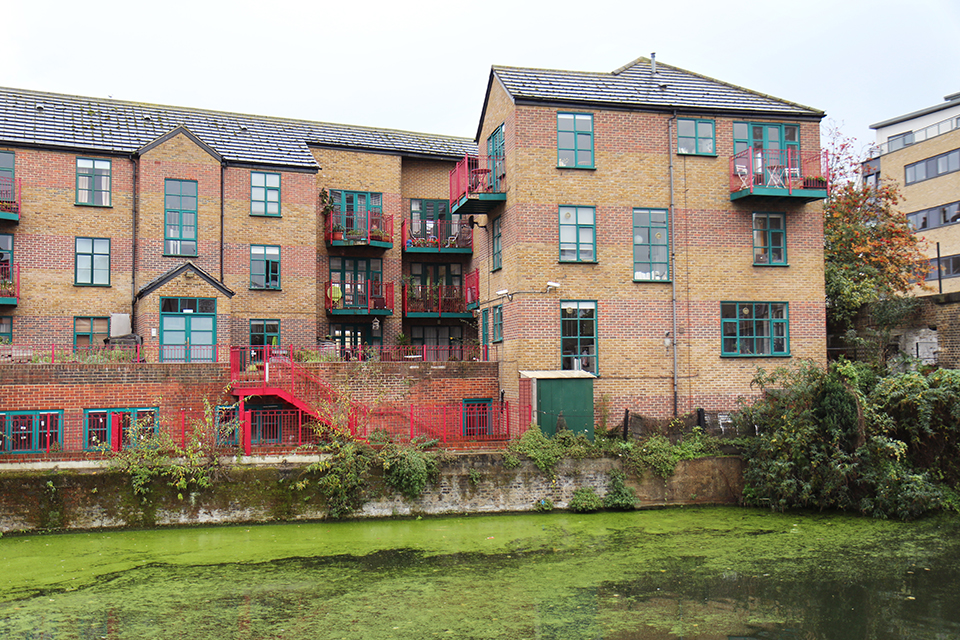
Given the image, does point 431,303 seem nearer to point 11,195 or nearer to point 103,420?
point 103,420

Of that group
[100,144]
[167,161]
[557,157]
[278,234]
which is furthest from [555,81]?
[100,144]

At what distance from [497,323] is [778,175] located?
8.71m

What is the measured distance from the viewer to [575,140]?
794 inches

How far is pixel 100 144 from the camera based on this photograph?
24.8 m

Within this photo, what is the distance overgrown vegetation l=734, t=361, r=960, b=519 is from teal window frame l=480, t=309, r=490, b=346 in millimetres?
8475

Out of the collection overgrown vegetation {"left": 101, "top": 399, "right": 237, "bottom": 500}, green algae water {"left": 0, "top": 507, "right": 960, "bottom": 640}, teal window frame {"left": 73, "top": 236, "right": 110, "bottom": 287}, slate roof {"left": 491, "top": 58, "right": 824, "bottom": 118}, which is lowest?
green algae water {"left": 0, "top": 507, "right": 960, "bottom": 640}

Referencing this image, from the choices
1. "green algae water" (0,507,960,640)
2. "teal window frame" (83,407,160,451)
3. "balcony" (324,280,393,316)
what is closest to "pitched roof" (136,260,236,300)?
"balcony" (324,280,393,316)

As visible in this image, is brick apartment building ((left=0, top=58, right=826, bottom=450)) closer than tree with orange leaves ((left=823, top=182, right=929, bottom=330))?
Yes

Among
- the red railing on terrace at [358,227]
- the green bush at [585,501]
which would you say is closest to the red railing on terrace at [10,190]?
the red railing on terrace at [358,227]

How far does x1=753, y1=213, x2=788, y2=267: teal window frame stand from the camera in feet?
68.8

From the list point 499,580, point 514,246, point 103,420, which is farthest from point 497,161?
point 499,580

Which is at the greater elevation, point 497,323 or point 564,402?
point 497,323

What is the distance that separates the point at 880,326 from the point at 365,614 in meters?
19.0

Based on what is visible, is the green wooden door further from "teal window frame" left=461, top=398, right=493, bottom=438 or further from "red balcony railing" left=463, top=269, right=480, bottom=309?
"red balcony railing" left=463, top=269, right=480, bottom=309
